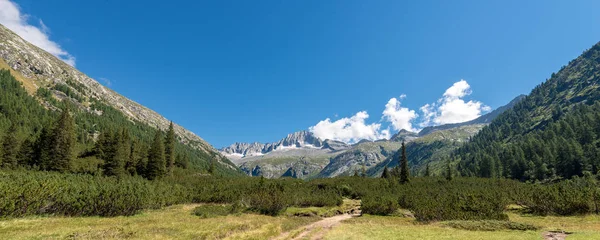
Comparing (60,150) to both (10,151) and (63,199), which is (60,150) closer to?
(10,151)

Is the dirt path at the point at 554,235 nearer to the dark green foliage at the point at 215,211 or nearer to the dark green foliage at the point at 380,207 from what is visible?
the dark green foliage at the point at 380,207

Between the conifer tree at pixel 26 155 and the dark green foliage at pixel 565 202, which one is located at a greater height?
the conifer tree at pixel 26 155

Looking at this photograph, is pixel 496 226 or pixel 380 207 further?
pixel 380 207

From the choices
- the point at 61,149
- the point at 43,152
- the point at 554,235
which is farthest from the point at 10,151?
the point at 554,235

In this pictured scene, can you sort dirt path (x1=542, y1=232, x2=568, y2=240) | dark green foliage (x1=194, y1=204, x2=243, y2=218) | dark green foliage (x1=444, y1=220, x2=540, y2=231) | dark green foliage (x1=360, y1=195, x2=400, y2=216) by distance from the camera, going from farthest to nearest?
dark green foliage (x1=360, y1=195, x2=400, y2=216) → dark green foliage (x1=194, y1=204, x2=243, y2=218) → dark green foliage (x1=444, y1=220, x2=540, y2=231) → dirt path (x1=542, y1=232, x2=568, y2=240)

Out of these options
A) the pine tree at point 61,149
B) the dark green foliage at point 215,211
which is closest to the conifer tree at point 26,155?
the pine tree at point 61,149

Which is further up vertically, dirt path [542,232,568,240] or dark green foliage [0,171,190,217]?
dark green foliage [0,171,190,217]

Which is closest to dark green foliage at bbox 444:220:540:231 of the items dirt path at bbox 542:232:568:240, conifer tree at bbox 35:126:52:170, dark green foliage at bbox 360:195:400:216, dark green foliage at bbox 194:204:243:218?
dirt path at bbox 542:232:568:240

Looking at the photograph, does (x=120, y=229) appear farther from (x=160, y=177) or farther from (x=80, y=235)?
(x=160, y=177)

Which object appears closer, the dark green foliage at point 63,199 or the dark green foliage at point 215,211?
the dark green foliage at point 63,199

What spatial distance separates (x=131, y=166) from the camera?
89.6 metres

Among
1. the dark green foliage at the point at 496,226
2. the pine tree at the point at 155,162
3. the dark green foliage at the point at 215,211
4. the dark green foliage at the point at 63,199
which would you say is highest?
the pine tree at the point at 155,162

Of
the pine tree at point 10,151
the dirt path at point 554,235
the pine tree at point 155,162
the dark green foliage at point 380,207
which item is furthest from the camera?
the pine tree at point 155,162

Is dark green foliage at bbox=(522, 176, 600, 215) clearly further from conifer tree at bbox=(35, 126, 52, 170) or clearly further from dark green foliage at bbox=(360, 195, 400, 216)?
conifer tree at bbox=(35, 126, 52, 170)
